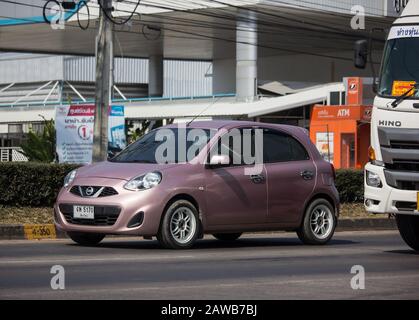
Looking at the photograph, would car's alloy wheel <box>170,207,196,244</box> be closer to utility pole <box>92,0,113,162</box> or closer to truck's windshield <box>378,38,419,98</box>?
truck's windshield <box>378,38,419,98</box>

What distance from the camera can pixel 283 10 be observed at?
1897 inches

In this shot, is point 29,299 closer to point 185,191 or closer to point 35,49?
point 185,191

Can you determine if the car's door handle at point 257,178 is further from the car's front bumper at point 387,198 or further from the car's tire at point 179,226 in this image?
the car's front bumper at point 387,198

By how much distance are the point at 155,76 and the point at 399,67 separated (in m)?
51.8

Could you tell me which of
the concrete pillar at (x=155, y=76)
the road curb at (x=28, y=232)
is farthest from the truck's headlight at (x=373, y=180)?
the concrete pillar at (x=155, y=76)

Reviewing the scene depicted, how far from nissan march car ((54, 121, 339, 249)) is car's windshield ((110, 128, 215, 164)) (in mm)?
14

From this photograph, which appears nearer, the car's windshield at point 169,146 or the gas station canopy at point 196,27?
the car's windshield at point 169,146

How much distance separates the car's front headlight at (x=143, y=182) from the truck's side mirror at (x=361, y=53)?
11.4ft

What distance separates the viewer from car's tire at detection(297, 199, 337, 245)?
15.2 meters

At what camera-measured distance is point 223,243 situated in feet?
51.1

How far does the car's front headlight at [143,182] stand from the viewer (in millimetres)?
13398

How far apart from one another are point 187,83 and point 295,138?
59.0 metres

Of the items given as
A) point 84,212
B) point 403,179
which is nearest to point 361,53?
point 403,179

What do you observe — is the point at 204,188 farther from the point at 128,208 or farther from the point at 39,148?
the point at 39,148
